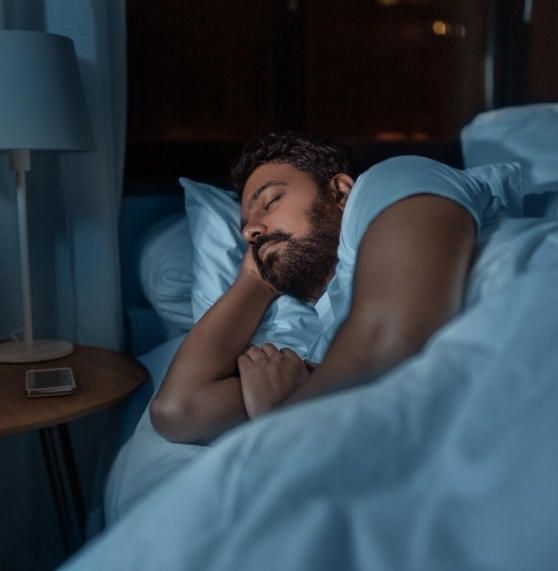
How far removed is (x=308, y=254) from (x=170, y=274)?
37 cm

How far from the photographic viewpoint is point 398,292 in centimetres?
61

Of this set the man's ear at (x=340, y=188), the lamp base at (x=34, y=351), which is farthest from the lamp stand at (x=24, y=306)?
the man's ear at (x=340, y=188)

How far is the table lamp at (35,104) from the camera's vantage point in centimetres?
107

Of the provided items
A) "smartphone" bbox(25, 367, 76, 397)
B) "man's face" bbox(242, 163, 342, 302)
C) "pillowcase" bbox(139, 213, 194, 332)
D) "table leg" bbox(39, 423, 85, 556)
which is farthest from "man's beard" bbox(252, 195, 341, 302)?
"table leg" bbox(39, 423, 85, 556)

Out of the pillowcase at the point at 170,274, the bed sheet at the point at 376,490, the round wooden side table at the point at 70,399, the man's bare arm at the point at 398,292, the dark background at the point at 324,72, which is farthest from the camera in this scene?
the dark background at the point at 324,72

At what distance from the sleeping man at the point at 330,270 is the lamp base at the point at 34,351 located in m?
0.35

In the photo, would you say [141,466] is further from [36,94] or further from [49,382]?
[36,94]

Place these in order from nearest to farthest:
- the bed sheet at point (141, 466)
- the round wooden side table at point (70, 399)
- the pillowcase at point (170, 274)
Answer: the bed sheet at point (141, 466), the round wooden side table at point (70, 399), the pillowcase at point (170, 274)

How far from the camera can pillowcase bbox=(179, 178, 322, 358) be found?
1119 millimetres

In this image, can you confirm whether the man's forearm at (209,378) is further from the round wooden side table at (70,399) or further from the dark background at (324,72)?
the dark background at (324,72)

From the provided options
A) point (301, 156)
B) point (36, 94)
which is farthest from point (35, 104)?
point (301, 156)

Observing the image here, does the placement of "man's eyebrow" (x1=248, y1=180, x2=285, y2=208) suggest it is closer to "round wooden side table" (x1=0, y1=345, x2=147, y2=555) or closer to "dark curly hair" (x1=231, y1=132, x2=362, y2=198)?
"dark curly hair" (x1=231, y1=132, x2=362, y2=198)

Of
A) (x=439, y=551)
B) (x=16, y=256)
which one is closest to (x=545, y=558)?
(x=439, y=551)

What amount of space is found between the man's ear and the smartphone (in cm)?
55
